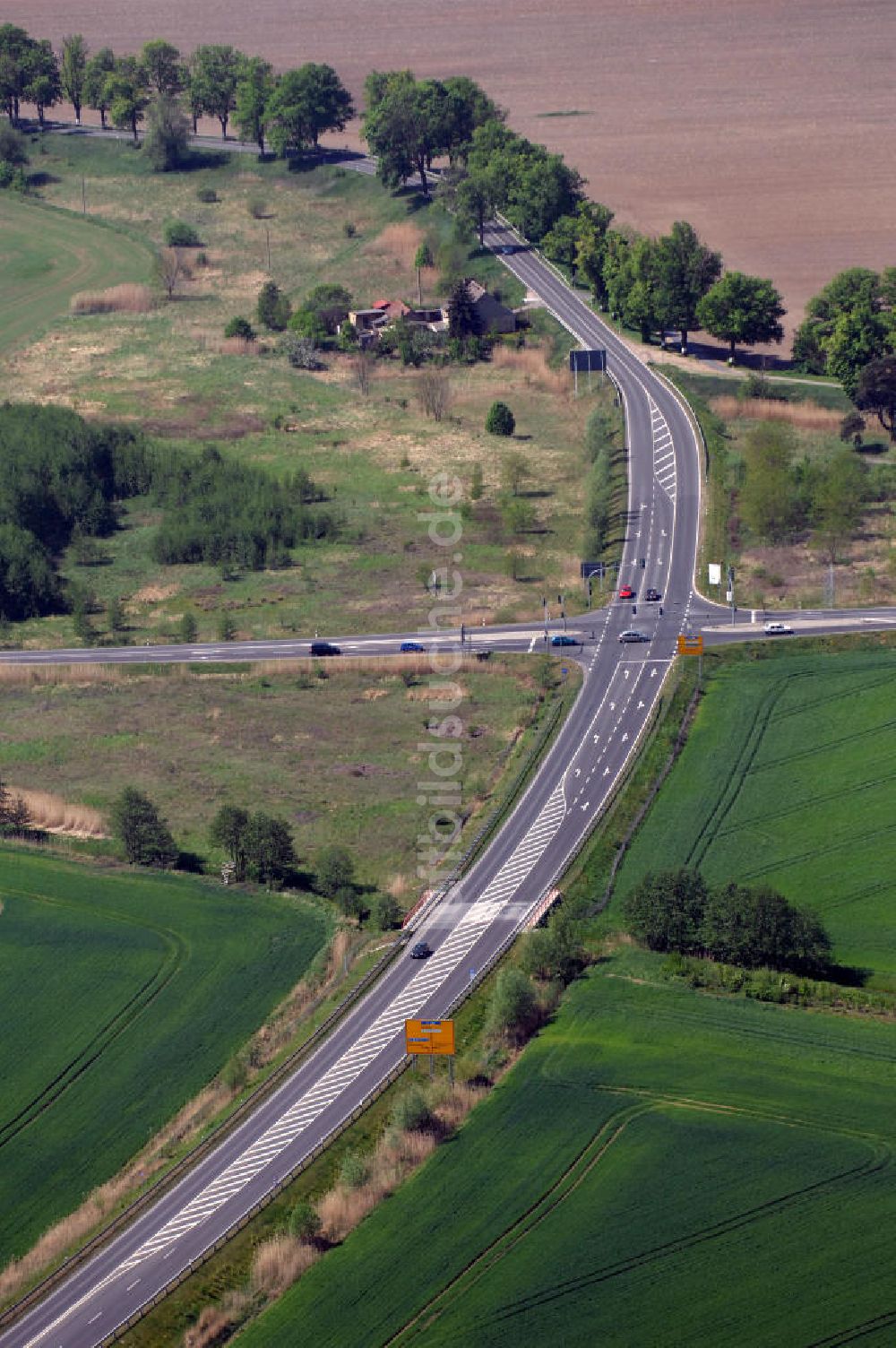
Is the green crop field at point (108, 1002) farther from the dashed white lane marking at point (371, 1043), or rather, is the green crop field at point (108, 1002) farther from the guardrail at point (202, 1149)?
the dashed white lane marking at point (371, 1043)

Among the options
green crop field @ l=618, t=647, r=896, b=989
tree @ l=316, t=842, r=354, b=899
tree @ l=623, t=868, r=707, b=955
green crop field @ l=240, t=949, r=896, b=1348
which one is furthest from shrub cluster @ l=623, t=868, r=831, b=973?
tree @ l=316, t=842, r=354, b=899

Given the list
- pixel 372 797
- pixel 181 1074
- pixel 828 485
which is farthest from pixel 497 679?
pixel 181 1074

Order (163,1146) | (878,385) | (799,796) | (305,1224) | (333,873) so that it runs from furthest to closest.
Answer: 1. (878,385)
2. (799,796)
3. (333,873)
4. (163,1146)
5. (305,1224)

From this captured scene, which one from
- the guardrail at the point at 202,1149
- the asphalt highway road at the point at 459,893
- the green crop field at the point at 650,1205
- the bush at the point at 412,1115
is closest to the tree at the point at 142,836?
the asphalt highway road at the point at 459,893

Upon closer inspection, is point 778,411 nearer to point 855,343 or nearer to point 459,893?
point 855,343

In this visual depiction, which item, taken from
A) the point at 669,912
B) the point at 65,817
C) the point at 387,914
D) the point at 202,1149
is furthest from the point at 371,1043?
the point at 65,817

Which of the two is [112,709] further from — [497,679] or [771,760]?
[771,760]
